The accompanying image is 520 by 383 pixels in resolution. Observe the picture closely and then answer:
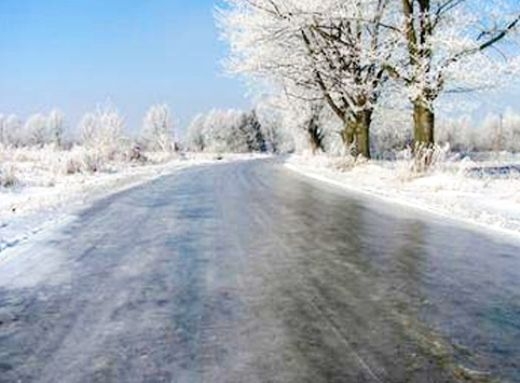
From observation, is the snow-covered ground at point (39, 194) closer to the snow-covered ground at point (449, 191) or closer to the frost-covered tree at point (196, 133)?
the snow-covered ground at point (449, 191)

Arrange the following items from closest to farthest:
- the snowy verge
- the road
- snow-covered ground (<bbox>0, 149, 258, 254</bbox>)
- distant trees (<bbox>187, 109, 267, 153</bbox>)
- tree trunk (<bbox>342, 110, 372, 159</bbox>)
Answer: the road < the snowy verge < snow-covered ground (<bbox>0, 149, 258, 254</bbox>) < tree trunk (<bbox>342, 110, 372, 159</bbox>) < distant trees (<bbox>187, 109, 267, 153</bbox>)

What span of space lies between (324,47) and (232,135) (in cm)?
12161

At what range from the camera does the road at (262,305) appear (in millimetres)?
5098

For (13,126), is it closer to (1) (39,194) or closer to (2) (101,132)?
(2) (101,132)

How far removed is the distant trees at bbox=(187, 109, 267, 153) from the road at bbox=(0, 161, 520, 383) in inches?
5060

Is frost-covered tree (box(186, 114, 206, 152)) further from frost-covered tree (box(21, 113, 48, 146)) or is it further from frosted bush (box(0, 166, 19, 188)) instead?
frosted bush (box(0, 166, 19, 188))

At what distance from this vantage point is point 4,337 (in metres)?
5.98

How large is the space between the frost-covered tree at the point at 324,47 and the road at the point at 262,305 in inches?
716

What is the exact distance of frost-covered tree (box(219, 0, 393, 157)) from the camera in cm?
2975

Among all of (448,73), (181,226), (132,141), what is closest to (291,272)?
(181,226)

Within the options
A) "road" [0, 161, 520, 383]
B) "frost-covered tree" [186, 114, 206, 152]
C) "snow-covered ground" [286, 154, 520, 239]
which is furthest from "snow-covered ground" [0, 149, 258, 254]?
"frost-covered tree" [186, 114, 206, 152]

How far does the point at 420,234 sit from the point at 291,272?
416cm

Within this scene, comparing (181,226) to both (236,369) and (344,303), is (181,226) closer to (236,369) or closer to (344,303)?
(344,303)

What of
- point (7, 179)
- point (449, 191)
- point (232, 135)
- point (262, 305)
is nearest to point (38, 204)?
point (7, 179)
